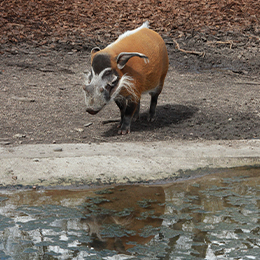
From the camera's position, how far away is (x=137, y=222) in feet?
11.3

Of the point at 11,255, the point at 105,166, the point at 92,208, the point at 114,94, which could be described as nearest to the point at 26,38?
the point at 114,94

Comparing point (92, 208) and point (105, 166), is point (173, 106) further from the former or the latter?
point (92, 208)

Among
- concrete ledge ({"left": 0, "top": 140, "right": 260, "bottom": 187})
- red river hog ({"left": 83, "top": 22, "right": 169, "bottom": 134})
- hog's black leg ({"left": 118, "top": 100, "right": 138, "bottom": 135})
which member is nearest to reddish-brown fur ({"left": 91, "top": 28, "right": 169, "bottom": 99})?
red river hog ({"left": 83, "top": 22, "right": 169, "bottom": 134})

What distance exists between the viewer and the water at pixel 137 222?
3.00m

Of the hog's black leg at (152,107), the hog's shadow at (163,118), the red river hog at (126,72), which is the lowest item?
the hog's shadow at (163,118)

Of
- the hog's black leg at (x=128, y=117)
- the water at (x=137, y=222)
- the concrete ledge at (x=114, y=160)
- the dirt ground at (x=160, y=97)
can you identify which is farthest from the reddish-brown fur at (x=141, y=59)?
the water at (x=137, y=222)

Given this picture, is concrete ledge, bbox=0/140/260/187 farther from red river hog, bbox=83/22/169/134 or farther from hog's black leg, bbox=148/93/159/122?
hog's black leg, bbox=148/93/159/122

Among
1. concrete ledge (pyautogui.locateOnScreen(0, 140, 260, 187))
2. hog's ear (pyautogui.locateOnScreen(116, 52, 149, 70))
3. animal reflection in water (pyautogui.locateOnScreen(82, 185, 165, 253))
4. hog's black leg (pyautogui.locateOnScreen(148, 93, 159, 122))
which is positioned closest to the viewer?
animal reflection in water (pyautogui.locateOnScreen(82, 185, 165, 253))

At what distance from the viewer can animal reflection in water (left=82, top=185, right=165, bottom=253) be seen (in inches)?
124

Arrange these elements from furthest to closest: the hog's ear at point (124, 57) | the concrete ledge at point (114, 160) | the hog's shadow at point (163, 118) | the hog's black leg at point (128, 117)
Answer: the hog's shadow at point (163, 118), the hog's black leg at point (128, 117), the hog's ear at point (124, 57), the concrete ledge at point (114, 160)

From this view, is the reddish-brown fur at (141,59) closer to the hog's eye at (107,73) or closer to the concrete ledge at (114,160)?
the hog's eye at (107,73)

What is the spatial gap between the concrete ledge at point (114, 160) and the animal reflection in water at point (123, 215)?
28 centimetres

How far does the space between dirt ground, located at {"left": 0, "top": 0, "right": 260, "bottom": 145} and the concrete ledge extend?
510 mm

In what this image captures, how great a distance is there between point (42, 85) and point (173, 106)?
95.8 inches
